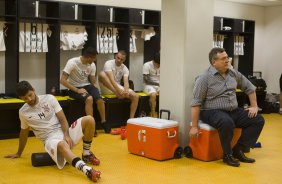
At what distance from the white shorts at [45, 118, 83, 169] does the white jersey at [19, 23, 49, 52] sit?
8.70ft

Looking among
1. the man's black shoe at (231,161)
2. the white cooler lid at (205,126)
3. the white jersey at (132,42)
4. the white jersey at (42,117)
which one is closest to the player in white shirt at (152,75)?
the white jersey at (132,42)

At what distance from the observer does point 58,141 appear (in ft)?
15.0

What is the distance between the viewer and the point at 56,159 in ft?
15.1

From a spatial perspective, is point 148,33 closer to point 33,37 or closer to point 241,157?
point 33,37

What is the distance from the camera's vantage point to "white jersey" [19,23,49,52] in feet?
23.2

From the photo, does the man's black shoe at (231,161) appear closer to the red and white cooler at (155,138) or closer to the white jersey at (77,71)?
the red and white cooler at (155,138)

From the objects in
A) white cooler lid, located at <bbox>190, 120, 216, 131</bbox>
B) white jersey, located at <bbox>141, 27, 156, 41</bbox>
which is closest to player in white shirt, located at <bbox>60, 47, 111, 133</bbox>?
white jersey, located at <bbox>141, 27, 156, 41</bbox>

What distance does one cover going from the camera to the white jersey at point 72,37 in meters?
7.52

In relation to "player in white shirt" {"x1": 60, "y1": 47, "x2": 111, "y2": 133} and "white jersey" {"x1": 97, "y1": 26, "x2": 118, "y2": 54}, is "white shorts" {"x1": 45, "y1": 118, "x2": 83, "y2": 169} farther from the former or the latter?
"white jersey" {"x1": 97, "y1": 26, "x2": 118, "y2": 54}

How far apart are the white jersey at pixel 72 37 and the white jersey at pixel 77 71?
537 mm

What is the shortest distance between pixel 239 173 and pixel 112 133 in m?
2.65

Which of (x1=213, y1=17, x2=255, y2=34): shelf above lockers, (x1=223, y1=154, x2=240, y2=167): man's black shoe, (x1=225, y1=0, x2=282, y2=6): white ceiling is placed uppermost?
(x1=225, y1=0, x2=282, y2=6): white ceiling

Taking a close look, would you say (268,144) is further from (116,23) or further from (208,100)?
(116,23)

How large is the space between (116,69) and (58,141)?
3.25 metres
